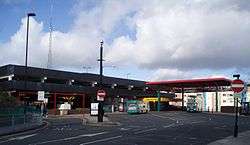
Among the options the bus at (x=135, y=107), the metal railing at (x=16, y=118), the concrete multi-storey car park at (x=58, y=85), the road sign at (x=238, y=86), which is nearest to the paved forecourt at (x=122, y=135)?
the metal railing at (x=16, y=118)

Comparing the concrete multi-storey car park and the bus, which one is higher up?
the concrete multi-storey car park

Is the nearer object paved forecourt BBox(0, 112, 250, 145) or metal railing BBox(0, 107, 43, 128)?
paved forecourt BBox(0, 112, 250, 145)

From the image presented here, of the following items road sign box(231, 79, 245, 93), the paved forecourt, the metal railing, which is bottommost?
the paved forecourt

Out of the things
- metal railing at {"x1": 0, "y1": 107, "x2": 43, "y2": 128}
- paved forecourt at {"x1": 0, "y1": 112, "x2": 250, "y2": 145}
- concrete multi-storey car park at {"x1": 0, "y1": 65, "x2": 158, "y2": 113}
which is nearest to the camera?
paved forecourt at {"x1": 0, "y1": 112, "x2": 250, "y2": 145}

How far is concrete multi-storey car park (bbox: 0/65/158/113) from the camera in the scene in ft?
241

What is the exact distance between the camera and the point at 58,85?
80312mm

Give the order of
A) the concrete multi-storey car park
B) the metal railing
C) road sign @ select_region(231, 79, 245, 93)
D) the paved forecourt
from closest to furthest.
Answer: the paved forecourt → road sign @ select_region(231, 79, 245, 93) → the metal railing → the concrete multi-storey car park

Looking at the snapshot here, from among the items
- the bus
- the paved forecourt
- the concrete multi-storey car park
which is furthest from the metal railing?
the bus

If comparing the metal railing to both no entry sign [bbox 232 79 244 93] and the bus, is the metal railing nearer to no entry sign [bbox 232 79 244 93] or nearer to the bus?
no entry sign [bbox 232 79 244 93]

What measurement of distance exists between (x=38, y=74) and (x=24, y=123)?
4467 centimetres

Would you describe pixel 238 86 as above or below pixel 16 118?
above

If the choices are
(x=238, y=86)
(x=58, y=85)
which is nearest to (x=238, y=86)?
(x=238, y=86)

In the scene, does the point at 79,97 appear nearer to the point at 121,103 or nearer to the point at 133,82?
the point at 121,103

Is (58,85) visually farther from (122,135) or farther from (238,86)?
(238,86)
